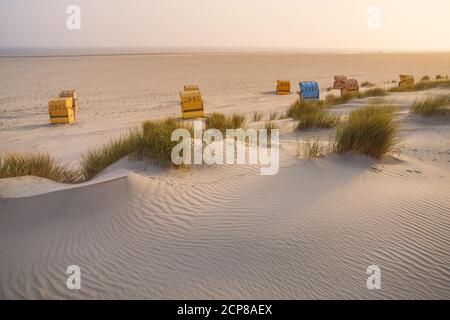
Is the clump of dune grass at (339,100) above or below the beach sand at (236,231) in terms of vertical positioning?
above

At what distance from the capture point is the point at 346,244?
3277mm

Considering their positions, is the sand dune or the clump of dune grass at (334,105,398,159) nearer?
the sand dune

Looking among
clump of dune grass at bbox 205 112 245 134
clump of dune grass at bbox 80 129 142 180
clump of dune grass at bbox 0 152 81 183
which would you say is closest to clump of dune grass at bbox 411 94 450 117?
clump of dune grass at bbox 205 112 245 134

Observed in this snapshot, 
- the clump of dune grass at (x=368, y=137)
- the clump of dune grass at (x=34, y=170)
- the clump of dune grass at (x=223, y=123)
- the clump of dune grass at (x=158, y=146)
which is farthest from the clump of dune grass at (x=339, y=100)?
the clump of dune grass at (x=34, y=170)

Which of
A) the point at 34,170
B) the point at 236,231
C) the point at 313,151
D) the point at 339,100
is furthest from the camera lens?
the point at 339,100

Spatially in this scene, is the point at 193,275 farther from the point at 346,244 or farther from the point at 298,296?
the point at 346,244

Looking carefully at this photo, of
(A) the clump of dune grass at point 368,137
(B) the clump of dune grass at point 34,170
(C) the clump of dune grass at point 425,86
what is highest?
(C) the clump of dune grass at point 425,86

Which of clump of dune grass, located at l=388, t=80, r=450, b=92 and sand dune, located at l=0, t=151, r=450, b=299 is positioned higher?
clump of dune grass, located at l=388, t=80, r=450, b=92

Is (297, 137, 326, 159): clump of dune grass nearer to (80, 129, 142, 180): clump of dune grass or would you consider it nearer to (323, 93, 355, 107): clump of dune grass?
(80, 129, 142, 180): clump of dune grass

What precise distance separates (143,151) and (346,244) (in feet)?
11.3

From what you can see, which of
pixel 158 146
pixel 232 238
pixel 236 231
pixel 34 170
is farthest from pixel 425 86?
pixel 34 170

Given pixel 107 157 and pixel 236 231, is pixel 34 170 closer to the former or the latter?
pixel 107 157

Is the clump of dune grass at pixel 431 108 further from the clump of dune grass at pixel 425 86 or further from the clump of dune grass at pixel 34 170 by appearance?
the clump of dune grass at pixel 34 170

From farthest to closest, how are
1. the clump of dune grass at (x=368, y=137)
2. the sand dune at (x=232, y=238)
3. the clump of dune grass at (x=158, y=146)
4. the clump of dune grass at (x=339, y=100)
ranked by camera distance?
the clump of dune grass at (x=339, y=100) → the clump of dune grass at (x=368, y=137) → the clump of dune grass at (x=158, y=146) → the sand dune at (x=232, y=238)
